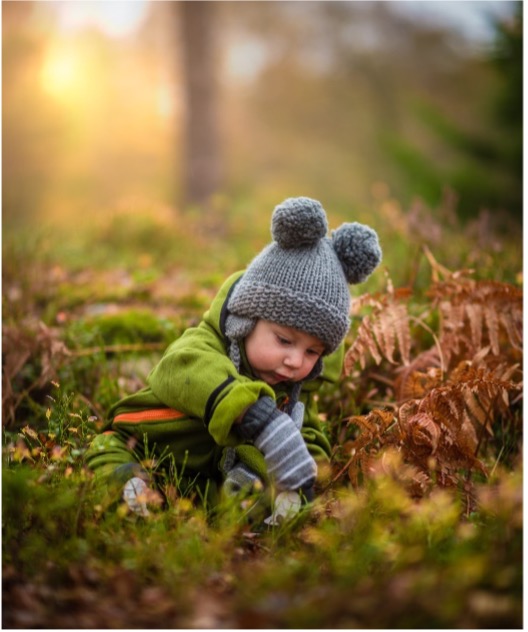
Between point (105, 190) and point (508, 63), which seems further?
point (105, 190)

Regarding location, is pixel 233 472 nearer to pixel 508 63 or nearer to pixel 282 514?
pixel 282 514

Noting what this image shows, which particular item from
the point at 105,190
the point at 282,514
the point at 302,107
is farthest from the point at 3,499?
the point at 302,107

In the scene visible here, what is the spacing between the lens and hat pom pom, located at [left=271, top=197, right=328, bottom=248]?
9.55 feet

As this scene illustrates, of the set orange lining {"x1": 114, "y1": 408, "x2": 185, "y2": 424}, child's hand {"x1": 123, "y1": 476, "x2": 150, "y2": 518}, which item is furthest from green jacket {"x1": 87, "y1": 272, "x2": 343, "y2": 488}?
child's hand {"x1": 123, "y1": 476, "x2": 150, "y2": 518}

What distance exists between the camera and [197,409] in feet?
9.29

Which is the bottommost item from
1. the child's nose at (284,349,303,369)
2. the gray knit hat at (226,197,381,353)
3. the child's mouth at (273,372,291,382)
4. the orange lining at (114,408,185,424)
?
the orange lining at (114,408,185,424)

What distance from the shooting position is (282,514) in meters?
2.75

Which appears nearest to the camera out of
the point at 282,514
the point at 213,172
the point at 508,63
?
the point at 282,514

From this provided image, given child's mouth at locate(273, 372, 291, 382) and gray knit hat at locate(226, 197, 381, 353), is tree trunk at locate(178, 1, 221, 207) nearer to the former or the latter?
gray knit hat at locate(226, 197, 381, 353)

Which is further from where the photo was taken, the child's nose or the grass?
the child's nose

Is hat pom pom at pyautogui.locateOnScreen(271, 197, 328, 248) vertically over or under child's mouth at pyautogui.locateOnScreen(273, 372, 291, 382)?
over

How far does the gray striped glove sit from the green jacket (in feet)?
0.25

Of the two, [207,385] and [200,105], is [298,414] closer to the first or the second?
[207,385]

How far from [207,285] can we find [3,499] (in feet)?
11.9
